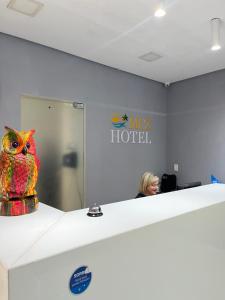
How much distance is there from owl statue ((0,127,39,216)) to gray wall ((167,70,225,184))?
10.6 ft

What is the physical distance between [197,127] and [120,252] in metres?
3.46

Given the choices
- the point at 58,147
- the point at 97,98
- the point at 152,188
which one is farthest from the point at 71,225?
the point at 97,98

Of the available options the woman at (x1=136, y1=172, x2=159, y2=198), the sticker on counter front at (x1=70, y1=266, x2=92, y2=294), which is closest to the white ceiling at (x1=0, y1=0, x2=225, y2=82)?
the woman at (x1=136, y1=172, x2=159, y2=198)

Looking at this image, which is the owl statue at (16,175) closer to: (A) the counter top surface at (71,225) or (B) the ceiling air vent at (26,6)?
(A) the counter top surface at (71,225)

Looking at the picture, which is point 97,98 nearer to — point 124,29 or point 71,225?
point 124,29

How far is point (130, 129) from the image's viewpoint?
373 centimetres

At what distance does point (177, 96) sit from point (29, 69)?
8.03 ft

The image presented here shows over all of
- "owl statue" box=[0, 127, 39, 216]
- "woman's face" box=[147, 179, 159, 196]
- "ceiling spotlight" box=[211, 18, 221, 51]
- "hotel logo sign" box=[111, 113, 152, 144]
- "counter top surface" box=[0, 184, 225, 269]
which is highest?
"ceiling spotlight" box=[211, 18, 221, 51]

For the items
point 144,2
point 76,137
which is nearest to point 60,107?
point 76,137

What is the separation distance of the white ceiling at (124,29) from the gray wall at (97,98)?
0.17 metres

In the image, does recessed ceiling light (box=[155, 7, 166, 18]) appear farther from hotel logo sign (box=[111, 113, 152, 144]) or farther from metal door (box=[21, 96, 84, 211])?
hotel logo sign (box=[111, 113, 152, 144])

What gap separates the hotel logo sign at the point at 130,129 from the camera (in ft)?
11.6

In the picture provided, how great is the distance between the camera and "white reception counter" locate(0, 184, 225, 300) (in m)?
0.56

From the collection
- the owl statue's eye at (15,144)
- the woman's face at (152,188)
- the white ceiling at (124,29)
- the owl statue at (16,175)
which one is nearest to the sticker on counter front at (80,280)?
the owl statue at (16,175)
